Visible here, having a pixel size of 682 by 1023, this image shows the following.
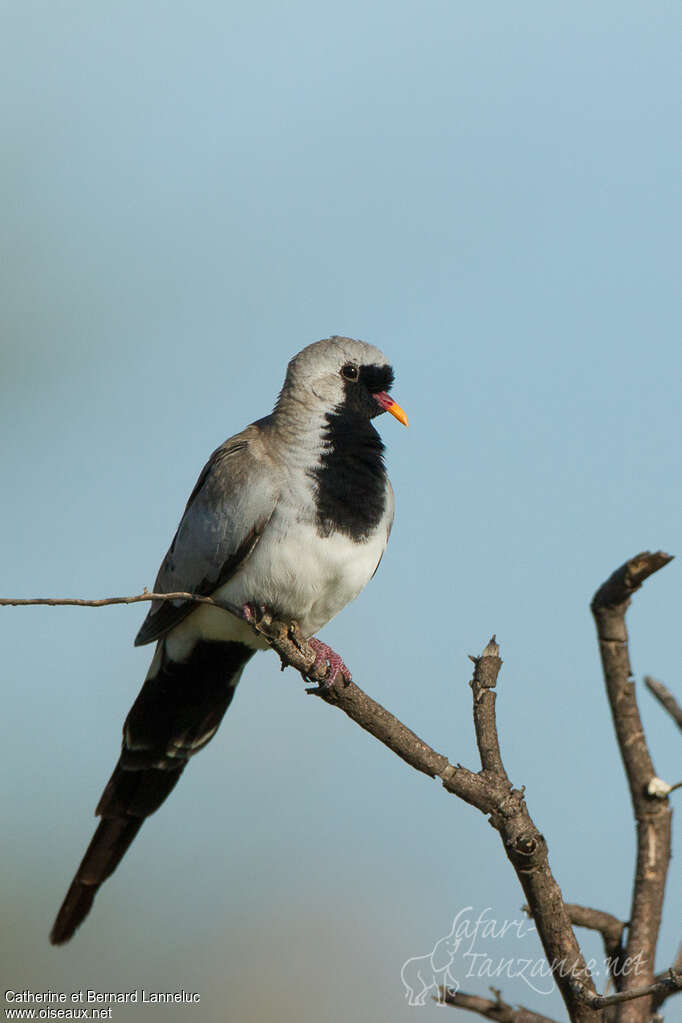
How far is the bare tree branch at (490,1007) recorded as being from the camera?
10.1ft

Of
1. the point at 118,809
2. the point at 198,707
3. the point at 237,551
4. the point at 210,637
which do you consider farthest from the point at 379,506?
the point at 118,809

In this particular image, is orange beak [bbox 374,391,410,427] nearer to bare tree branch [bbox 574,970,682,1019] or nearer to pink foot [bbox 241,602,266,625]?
pink foot [bbox 241,602,266,625]

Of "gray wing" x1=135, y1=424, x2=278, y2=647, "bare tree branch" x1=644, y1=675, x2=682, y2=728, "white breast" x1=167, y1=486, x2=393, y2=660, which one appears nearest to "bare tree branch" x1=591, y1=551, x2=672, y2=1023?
"bare tree branch" x1=644, y1=675, x2=682, y2=728

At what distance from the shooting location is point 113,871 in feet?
18.1

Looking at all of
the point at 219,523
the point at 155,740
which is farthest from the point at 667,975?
the point at 155,740

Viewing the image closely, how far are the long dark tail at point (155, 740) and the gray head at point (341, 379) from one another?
1319mm

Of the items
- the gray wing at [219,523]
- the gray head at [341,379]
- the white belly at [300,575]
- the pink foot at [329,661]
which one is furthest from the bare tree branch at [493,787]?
the gray head at [341,379]

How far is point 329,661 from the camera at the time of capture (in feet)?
15.0

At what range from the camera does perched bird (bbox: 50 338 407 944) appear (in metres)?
4.83

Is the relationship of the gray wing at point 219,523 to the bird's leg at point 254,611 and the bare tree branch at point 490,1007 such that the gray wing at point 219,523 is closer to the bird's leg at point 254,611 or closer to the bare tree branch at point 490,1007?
the bird's leg at point 254,611

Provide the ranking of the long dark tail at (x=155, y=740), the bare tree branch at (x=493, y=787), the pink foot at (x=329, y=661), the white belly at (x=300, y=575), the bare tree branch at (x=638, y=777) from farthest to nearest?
the long dark tail at (x=155, y=740) < the white belly at (x=300, y=575) < the pink foot at (x=329, y=661) < the bare tree branch at (x=493, y=787) < the bare tree branch at (x=638, y=777)

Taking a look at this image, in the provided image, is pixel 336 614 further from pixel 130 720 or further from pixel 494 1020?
pixel 494 1020

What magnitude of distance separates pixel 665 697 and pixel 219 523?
8.07 ft

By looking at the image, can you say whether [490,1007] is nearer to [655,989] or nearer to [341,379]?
[655,989]
